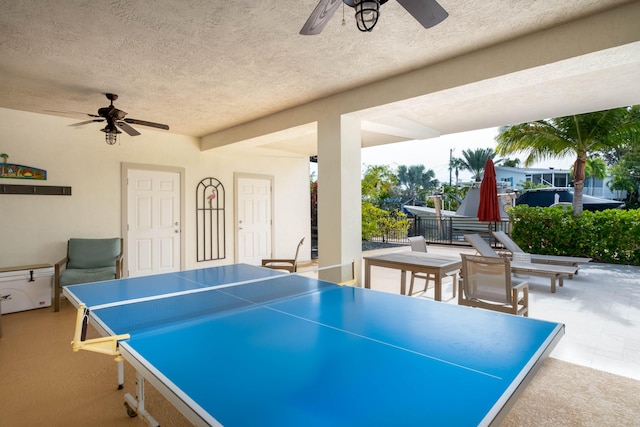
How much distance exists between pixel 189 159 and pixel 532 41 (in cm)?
606

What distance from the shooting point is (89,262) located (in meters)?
5.41

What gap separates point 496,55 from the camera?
129 inches

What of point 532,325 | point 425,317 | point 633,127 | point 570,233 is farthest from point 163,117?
point 633,127

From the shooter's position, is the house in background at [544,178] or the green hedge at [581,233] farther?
the house in background at [544,178]

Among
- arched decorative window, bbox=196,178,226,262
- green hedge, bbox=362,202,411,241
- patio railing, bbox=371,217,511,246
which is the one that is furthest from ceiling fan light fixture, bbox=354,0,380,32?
patio railing, bbox=371,217,511,246

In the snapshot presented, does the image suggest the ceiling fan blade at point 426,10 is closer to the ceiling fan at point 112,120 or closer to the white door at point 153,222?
the ceiling fan at point 112,120

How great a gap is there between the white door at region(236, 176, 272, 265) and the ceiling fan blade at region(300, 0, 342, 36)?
5.90m

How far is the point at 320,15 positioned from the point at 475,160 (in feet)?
92.5

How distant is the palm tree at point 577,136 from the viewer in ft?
24.5

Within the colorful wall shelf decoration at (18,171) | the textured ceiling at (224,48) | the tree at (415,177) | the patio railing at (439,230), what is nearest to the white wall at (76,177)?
the colorful wall shelf decoration at (18,171)

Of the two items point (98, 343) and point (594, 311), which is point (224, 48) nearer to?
point (98, 343)

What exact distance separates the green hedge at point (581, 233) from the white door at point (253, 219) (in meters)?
5.95

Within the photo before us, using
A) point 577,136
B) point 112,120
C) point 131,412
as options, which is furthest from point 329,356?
point 577,136

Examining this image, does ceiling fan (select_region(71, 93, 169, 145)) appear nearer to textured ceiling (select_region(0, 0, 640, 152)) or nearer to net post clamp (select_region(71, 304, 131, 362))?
textured ceiling (select_region(0, 0, 640, 152))
